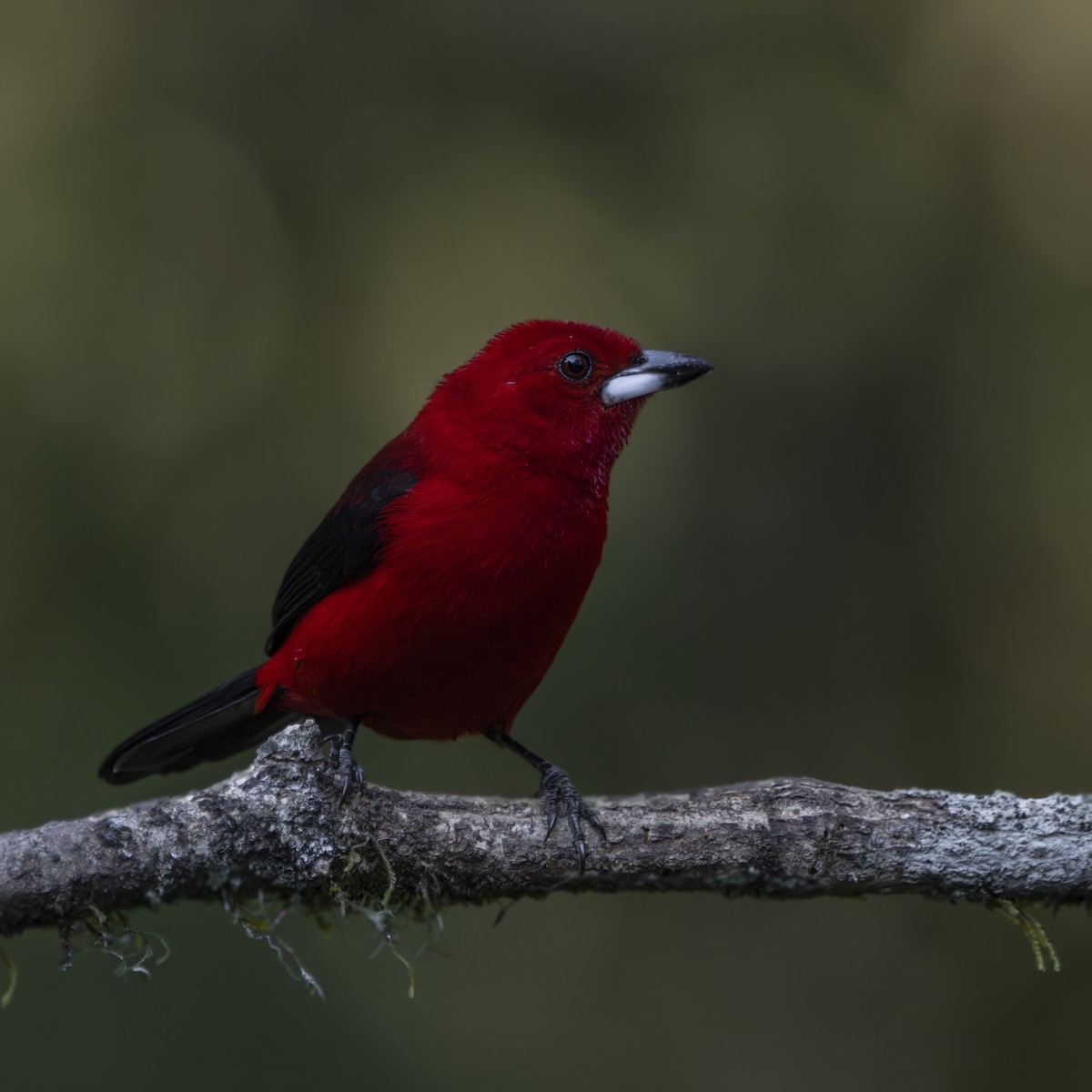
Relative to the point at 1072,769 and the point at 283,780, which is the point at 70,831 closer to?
the point at 283,780

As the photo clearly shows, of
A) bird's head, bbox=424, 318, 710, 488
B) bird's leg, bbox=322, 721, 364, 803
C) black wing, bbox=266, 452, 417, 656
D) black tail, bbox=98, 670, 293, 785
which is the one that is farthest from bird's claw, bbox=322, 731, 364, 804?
bird's head, bbox=424, 318, 710, 488

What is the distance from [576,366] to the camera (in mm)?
4324

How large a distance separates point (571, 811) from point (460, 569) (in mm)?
798

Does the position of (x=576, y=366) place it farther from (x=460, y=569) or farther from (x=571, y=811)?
(x=571, y=811)

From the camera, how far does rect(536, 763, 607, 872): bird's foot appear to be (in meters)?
3.57

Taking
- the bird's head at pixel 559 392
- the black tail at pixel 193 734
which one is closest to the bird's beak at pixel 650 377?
the bird's head at pixel 559 392

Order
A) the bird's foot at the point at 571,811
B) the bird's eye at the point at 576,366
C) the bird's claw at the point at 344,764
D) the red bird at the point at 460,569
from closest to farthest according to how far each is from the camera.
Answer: the bird's claw at the point at 344,764 < the bird's foot at the point at 571,811 < the red bird at the point at 460,569 < the bird's eye at the point at 576,366

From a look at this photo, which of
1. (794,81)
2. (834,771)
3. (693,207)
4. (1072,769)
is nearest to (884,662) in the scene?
(834,771)

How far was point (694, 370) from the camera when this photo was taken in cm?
438

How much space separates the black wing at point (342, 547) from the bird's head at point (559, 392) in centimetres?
28

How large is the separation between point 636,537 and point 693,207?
2.00m

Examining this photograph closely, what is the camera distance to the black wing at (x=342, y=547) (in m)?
4.09

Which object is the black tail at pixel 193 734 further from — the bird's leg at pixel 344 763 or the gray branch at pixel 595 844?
the gray branch at pixel 595 844

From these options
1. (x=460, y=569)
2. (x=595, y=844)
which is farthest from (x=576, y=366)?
(x=595, y=844)
